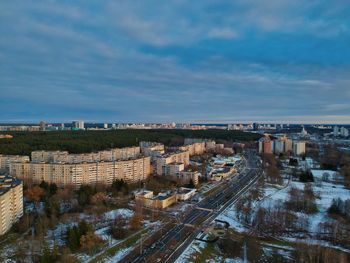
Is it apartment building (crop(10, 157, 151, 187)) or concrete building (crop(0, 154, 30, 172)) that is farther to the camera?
concrete building (crop(0, 154, 30, 172))

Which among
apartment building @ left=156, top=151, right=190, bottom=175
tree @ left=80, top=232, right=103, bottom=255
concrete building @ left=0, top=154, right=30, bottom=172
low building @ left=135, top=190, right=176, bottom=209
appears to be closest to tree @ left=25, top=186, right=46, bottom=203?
low building @ left=135, top=190, right=176, bottom=209

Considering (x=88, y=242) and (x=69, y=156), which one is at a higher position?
(x=69, y=156)

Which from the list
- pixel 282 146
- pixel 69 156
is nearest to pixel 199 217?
pixel 69 156

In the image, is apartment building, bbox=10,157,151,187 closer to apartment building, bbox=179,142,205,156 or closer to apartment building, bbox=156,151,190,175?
apartment building, bbox=156,151,190,175

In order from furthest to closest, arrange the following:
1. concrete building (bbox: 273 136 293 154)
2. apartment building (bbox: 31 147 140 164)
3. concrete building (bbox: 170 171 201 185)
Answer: concrete building (bbox: 273 136 293 154), apartment building (bbox: 31 147 140 164), concrete building (bbox: 170 171 201 185)

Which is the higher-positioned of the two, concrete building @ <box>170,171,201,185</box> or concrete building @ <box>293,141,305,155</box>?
concrete building @ <box>293,141,305,155</box>

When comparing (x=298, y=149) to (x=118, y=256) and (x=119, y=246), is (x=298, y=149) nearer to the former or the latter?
(x=119, y=246)

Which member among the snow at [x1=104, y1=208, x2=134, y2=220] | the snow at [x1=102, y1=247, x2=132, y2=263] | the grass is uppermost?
the snow at [x1=104, y1=208, x2=134, y2=220]
